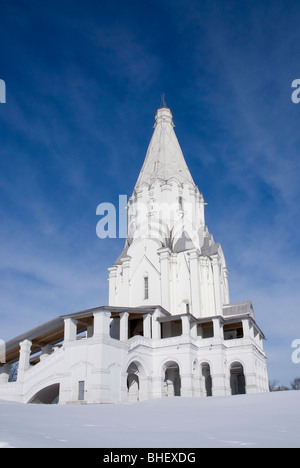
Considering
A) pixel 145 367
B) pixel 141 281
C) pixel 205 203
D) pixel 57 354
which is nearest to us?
pixel 57 354

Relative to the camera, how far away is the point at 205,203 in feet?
140

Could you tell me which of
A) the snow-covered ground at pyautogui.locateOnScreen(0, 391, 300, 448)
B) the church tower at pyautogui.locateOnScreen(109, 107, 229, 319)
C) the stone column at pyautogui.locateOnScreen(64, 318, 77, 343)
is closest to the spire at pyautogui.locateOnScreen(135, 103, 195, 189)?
the church tower at pyautogui.locateOnScreen(109, 107, 229, 319)

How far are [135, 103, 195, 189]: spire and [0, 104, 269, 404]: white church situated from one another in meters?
0.15

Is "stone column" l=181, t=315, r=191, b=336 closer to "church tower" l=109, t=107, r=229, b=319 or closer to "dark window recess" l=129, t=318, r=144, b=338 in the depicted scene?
"church tower" l=109, t=107, r=229, b=319

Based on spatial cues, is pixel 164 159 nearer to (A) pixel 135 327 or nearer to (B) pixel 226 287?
(B) pixel 226 287

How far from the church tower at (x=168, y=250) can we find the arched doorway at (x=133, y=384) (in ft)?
19.6

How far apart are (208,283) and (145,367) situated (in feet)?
36.1

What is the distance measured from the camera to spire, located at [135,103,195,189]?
4069 cm

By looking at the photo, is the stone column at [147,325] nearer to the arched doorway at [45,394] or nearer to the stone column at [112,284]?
the arched doorway at [45,394]

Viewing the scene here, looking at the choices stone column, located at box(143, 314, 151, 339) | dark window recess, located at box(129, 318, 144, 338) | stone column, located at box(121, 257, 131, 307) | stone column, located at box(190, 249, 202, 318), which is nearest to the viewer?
stone column, located at box(143, 314, 151, 339)

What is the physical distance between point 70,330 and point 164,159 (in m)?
22.6
